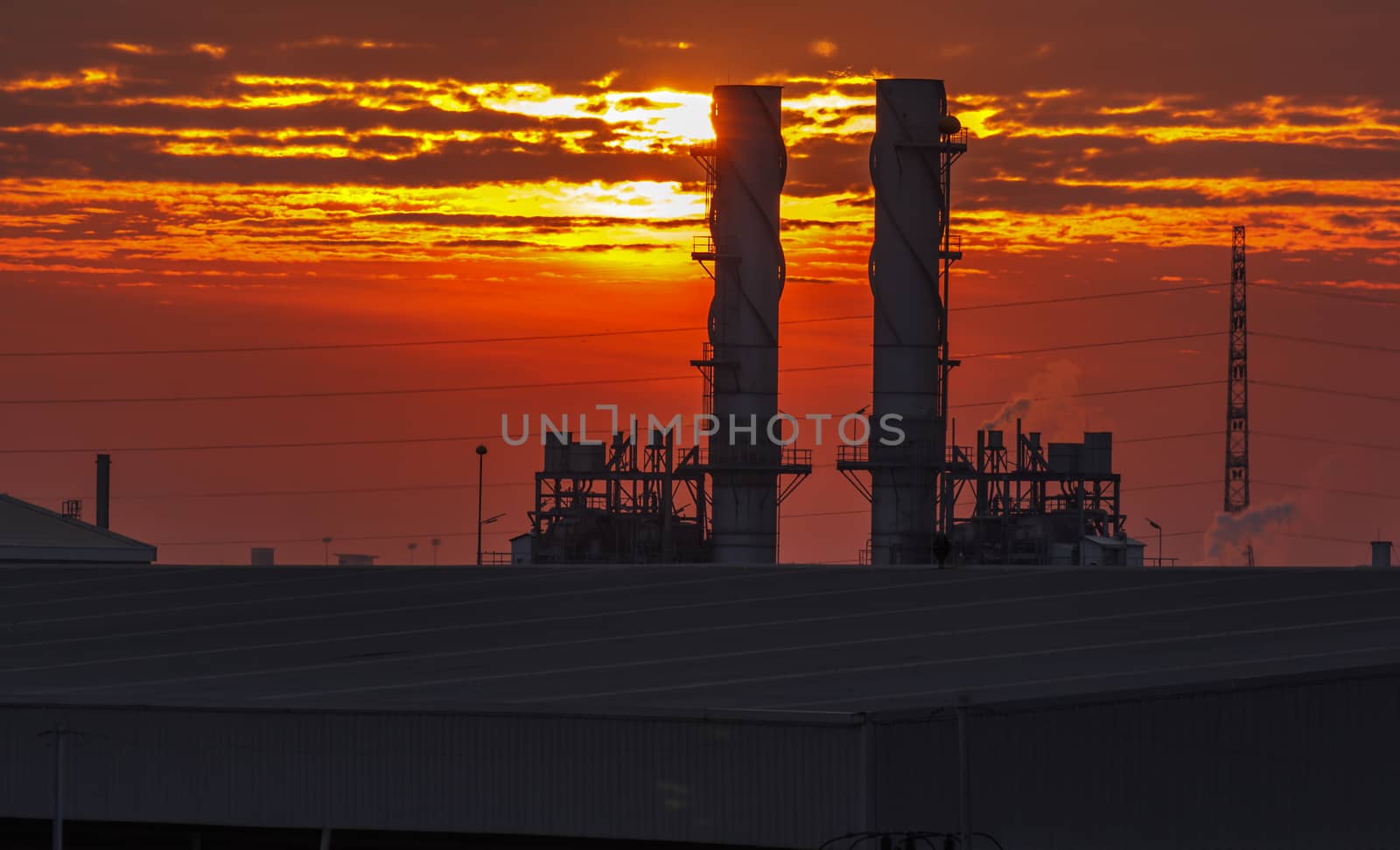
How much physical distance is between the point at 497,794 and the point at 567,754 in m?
1.65

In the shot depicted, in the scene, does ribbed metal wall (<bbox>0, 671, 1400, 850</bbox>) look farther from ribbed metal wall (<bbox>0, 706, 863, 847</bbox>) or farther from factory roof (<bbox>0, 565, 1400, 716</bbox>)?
factory roof (<bbox>0, 565, 1400, 716</bbox>)

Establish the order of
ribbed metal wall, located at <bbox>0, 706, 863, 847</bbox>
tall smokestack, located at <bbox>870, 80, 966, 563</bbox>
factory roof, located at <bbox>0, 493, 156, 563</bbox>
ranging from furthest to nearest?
1. tall smokestack, located at <bbox>870, 80, 966, 563</bbox>
2. factory roof, located at <bbox>0, 493, 156, 563</bbox>
3. ribbed metal wall, located at <bbox>0, 706, 863, 847</bbox>

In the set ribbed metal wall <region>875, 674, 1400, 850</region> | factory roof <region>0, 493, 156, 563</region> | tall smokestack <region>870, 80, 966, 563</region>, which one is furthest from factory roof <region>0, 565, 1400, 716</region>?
tall smokestack <region>870, 80, 966, 563</region>

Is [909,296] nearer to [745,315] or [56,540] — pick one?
[745,315]

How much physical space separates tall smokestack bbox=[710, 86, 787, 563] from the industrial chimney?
0.13 feet

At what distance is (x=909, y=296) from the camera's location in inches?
3588

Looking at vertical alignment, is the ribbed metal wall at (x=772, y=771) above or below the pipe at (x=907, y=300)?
below

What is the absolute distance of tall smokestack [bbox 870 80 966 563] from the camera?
91125mm

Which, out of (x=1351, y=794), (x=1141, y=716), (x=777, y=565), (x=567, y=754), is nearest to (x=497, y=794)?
(x=567, y=754)

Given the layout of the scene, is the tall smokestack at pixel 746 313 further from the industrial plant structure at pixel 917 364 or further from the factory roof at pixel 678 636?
the factory roof at pixel 678 636

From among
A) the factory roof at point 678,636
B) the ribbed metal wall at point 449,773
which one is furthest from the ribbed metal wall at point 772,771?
the factory roof at point 678,636

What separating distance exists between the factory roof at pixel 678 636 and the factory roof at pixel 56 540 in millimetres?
22149

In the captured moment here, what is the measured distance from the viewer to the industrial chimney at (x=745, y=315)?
9375 cm

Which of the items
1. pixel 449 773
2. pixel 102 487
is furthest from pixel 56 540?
pixel 449 773
